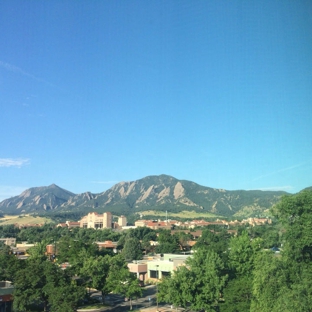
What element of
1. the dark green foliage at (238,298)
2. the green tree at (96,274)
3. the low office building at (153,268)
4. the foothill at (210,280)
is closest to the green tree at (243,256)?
the foothill at (210,280)

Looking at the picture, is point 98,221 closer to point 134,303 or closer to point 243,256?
point 134,303

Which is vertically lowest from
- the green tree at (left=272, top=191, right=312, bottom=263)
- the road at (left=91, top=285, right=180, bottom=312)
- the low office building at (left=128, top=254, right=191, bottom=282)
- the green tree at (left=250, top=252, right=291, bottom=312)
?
the road at (left=91, top=285, right=180, bottom=312)

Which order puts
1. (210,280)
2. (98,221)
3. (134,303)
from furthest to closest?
(98,221) → (134,303) → (210,280)

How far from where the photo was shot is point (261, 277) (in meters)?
21.2

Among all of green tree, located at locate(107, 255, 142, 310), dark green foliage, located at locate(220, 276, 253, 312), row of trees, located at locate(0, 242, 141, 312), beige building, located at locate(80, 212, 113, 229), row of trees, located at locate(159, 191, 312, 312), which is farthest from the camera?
beige building, located at locate(80, 212, 113, 229)

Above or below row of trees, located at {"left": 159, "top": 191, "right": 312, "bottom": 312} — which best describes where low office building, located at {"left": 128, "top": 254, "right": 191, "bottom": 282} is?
below

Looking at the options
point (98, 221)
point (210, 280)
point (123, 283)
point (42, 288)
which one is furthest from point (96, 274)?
point (98, 221)

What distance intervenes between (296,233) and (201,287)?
302 inches

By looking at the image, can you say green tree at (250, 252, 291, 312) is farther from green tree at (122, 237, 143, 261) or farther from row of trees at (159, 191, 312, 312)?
green tree at (122, 237, 143, 261)

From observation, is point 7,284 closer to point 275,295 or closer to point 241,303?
point 241,303

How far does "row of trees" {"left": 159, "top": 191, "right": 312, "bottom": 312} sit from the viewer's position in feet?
67.6

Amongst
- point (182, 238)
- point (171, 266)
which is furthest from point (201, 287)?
point (182, 238)

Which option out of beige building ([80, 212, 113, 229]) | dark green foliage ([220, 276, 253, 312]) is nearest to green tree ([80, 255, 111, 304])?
dark green foliage ([220, 276, 253, 312])

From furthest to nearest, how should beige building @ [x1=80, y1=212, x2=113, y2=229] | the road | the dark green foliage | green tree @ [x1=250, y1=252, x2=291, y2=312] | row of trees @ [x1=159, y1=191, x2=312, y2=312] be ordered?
beige building @ [x1=80, y1=212, x2=113, y2=229] → the road → the dark green foliage → row of trees @ [x1=159, y1=191, x2=312, y2=312] → green tree @ [x1=250, y1=252, x2=291, y2=312]
